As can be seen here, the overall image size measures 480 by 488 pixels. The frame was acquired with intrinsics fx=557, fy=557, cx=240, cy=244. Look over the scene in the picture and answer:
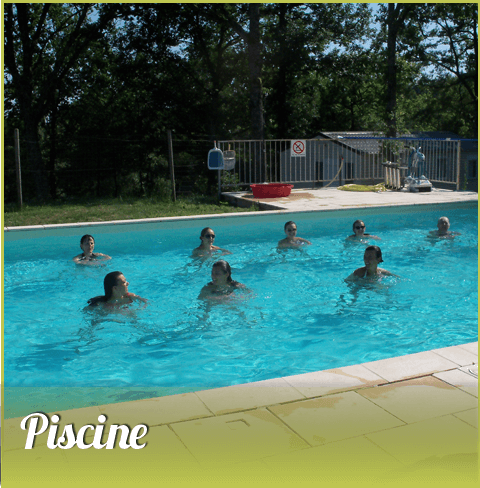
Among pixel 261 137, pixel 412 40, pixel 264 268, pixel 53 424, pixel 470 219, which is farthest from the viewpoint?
pixel 412 40

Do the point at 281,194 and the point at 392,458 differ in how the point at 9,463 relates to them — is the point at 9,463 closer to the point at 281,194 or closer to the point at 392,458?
the point at 392,458

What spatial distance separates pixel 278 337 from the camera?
21.3 ft

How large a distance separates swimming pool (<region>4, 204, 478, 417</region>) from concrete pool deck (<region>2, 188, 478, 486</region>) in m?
1.17

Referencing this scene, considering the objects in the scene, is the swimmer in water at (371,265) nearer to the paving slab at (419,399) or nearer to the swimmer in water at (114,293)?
the swimmer in water at (114,293)

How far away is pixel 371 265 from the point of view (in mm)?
7957

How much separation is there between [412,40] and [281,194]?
18.3 metres

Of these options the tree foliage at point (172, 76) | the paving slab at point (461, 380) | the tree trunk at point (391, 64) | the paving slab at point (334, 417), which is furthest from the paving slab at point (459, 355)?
the tree trunk at point (391, 64)

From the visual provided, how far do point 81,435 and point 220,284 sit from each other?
397cm

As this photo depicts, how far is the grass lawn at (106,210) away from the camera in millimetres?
13375

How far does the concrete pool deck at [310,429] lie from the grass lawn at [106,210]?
1010 cm

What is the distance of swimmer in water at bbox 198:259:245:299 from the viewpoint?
717cm

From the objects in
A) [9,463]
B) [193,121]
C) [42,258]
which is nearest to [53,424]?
[9,463]

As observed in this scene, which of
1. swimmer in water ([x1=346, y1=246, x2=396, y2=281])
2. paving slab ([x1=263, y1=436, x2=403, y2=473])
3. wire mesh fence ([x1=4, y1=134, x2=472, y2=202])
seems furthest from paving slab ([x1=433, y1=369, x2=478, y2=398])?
wire mesh fence ([x1=4, y1=134, x2=472, y2=202])

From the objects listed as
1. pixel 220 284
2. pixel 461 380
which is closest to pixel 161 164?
pixel 220 284
